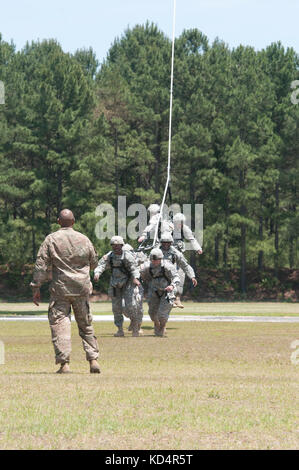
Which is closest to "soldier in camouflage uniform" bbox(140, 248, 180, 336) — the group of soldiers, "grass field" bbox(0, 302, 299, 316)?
the group of soldiers

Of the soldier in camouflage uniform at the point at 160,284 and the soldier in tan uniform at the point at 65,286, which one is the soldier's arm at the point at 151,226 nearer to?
the soldier in camouflage uniform at the point at 160,284

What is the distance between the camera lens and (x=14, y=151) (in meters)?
67.4

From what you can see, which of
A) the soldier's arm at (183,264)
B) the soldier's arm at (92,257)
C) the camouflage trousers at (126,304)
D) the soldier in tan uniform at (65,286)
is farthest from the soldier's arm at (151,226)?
the soldier in tan uniform at (65,286)

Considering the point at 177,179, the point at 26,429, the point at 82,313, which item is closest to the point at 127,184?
the point at 177,179

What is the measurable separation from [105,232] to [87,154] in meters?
5.88

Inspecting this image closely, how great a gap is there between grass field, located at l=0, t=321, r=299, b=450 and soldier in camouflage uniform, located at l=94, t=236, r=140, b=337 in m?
3.72

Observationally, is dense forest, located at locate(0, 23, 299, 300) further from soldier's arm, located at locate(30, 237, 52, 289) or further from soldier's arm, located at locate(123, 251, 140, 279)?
soldier's arm, located at locate(30, 237, 52, 289)

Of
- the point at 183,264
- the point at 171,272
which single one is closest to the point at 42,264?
the point at 171,272

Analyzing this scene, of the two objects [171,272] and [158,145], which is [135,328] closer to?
[171,272]

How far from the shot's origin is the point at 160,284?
20938 mm

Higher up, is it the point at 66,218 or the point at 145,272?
the point at 66,218

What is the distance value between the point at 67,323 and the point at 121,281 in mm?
8569

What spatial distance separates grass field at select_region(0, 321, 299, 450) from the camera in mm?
7676

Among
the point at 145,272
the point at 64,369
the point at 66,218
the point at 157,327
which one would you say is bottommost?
Answer: the point at 157,327
